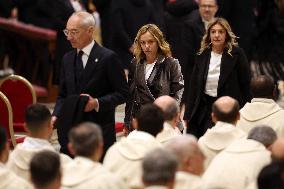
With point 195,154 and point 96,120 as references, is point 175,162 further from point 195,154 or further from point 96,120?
point 96,120

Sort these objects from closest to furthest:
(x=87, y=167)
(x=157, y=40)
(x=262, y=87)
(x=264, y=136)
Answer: (x=87, y=167) → (x=264, y=136) → (x=262, y=87) → (x=157, y=40)

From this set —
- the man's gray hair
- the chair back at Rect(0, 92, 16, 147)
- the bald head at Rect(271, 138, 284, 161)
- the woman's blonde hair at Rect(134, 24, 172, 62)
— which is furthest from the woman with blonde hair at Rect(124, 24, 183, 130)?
the bald head at Rect(271, 138, 284, 161)

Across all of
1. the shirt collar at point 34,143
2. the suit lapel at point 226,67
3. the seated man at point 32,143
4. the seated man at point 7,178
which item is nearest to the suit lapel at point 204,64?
the suit lapel at point 226,67

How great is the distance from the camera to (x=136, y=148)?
341 inches

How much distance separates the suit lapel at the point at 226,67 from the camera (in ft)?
37.1

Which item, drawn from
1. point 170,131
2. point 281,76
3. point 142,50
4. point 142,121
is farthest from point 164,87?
point 281,76

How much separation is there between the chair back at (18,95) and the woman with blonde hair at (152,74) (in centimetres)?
125

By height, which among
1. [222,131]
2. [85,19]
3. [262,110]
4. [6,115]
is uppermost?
[85,19]

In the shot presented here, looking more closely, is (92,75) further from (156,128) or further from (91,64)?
(156,128)

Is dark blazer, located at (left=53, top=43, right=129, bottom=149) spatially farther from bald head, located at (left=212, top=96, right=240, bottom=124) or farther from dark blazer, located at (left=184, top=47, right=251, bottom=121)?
dark blazer, located at (left=184, top=47, right=251, bottom=121)

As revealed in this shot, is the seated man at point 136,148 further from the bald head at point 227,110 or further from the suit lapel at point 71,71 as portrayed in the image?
the suit lapel at point 71,71

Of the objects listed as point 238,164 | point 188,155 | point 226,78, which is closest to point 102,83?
point 226,78

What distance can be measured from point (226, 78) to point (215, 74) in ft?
0.45

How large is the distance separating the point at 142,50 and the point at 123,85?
0.78 m
